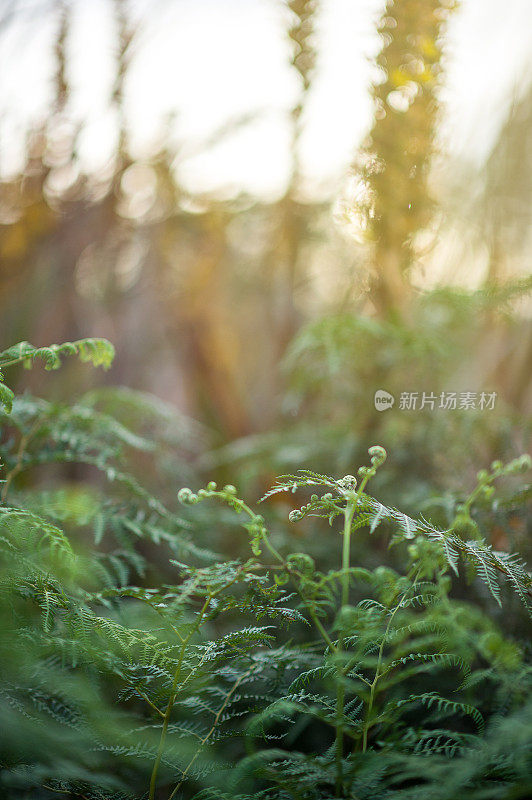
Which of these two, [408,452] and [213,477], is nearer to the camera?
[408,452]

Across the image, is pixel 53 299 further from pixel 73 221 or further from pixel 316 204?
pixel 316 204

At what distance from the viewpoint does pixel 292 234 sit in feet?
6.32

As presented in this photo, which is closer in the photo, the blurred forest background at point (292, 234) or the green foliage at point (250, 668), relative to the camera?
the green foliage at point (250, 668)

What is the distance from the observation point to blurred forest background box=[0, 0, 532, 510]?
1.27 meters

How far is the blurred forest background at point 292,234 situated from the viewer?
4.18 feet

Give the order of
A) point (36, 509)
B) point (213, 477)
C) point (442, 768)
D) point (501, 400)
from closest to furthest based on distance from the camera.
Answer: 1. point (442, 768)
2. point (36, 509)
3. point (501, 400)
4. point (213, 477)

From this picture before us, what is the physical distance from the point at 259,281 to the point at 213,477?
3.14 ft

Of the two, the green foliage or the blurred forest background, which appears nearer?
the green foliage

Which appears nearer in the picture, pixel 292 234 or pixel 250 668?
pixel 250 668

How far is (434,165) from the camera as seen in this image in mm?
1406

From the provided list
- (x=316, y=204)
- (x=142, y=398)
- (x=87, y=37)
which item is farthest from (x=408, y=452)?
(x=87, y=37)

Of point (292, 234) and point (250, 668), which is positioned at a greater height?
point (292, 234)

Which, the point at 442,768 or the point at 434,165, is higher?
the point at 434,165

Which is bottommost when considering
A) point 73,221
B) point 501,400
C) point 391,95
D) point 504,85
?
point 501,400
